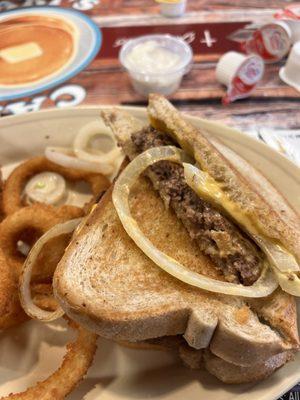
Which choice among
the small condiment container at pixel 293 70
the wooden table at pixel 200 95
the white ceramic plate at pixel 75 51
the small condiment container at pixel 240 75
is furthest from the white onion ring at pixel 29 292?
the small condiment container at pixel 293 70

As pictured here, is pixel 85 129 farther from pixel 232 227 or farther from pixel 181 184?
pixel 232 227

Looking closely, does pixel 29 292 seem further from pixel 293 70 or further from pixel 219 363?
pixel 293 70

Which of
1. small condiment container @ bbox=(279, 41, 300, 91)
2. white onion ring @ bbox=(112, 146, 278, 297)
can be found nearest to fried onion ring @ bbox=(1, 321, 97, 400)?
white onion ring @ bbox=(112, 146, 278, 297)

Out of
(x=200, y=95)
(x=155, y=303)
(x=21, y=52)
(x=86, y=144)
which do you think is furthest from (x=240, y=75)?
(x=155, y=303)

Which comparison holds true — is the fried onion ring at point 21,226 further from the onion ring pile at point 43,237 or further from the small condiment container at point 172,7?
the small condiment container at point 172,7

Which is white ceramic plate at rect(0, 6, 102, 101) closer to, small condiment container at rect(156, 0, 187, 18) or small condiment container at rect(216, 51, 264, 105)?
small condiment container at rect(156, 0, 187, 18)

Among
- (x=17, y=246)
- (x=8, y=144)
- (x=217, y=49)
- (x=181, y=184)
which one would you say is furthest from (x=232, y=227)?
(x=217, y=49)
